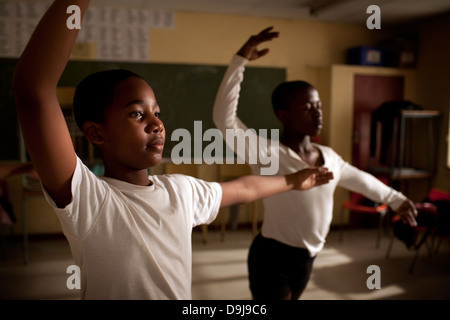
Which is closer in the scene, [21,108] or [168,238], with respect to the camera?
[21,108]

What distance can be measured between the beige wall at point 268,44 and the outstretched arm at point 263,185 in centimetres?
355

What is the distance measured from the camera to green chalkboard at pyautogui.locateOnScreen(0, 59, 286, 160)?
13.3 ft

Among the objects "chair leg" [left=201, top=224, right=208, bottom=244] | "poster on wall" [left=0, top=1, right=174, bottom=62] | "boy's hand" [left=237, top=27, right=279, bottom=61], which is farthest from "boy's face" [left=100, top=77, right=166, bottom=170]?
"poster on wall" [left=0, top=1, right=174, bottom=62]

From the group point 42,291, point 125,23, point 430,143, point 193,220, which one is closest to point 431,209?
point 430,143

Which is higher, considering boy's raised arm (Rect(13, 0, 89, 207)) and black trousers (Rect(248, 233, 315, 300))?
boy's raised arm (Rect(13, 0, 89, 207))

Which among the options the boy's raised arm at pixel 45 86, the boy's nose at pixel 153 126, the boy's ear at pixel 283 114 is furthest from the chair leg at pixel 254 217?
the boy's raised arm at pixel 45 86

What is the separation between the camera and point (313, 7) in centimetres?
435

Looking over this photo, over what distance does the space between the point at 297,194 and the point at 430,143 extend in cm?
373

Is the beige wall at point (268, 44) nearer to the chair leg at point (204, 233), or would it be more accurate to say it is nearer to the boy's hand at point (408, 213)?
the chair leg at point (204, 233)

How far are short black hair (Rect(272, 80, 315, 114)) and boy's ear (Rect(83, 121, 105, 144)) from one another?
1056 mm

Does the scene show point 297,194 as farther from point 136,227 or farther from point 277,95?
point 136,227

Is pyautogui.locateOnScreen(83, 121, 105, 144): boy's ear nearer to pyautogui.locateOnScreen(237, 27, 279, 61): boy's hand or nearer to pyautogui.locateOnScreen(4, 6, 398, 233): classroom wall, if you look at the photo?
pyautogui.locateOnScreen(237, 27, 279, 61): boy's hand

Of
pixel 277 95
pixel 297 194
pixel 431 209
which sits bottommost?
pixel 431 209

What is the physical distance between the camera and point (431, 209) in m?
3.27
